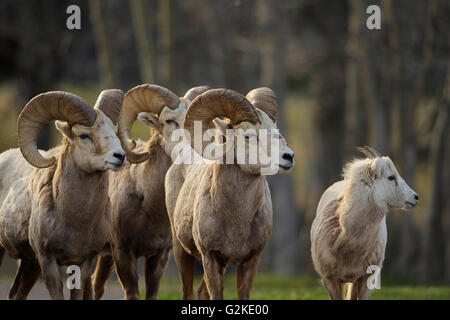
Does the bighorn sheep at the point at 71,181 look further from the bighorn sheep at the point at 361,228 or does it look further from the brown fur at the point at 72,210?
the bighorn sheep at the point at 361,228

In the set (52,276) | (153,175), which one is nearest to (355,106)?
(153,175)

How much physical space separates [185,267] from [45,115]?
281 centimetres

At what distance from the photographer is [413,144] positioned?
77.9ft

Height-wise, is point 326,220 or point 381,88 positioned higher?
point 381,88

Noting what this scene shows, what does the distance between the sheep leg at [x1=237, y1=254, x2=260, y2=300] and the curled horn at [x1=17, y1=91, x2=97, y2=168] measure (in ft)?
8.52

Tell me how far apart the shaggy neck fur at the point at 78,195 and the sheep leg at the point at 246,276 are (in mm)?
1977

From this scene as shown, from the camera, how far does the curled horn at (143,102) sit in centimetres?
1411

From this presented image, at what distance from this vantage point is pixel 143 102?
14.3 meters

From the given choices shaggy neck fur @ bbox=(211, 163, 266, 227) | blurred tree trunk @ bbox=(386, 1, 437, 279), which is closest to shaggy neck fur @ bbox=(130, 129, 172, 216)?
shaggy neck fur @ bbox=(211, 163, 266, 227)

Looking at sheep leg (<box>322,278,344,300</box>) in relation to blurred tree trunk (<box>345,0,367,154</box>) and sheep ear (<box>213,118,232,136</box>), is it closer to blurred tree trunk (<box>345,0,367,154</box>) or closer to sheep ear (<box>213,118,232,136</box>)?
sheep ear (<box>213,118,232,136</box>)

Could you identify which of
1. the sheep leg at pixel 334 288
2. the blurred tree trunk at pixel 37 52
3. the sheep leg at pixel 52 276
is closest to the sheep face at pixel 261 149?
the sheep leg at pixel 334 288

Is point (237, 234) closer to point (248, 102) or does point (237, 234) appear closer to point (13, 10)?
point (248, 102)
